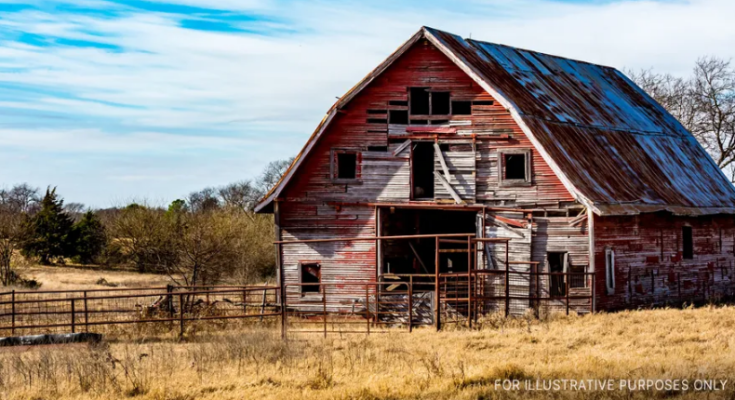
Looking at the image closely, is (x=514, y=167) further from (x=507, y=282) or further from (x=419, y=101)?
(x=507, y=282)

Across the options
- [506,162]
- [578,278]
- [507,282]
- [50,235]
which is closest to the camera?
[507,282]

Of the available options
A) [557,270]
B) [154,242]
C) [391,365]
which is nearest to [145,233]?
[154,242]

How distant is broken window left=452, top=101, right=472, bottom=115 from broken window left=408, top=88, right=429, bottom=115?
83 centimetres

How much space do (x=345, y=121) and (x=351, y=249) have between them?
3.37m

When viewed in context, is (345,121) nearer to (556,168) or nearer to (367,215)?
(367,215)

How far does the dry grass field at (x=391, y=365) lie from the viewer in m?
12.8

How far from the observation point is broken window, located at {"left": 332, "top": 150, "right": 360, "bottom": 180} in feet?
80.9

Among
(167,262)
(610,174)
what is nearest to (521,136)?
(610,174)

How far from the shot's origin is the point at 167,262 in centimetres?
4288

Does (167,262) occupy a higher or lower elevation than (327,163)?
lower

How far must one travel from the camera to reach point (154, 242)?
41594mm

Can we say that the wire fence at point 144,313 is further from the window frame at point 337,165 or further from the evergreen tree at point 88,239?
the evergreen tree at point 88,239

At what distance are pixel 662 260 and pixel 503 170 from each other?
215 inches

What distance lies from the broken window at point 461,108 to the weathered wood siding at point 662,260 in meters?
4.39
